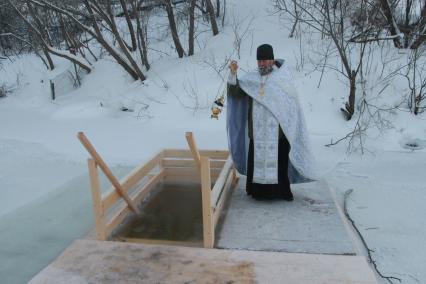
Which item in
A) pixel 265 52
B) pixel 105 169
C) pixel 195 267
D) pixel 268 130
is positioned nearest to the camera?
pixel 195 267

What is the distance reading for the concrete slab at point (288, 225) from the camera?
3.10 m

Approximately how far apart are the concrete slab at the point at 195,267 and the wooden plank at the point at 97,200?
196 mm

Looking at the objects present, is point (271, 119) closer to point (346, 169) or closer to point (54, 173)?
point (346, 169)

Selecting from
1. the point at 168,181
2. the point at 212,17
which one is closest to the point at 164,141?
the point at 168,181

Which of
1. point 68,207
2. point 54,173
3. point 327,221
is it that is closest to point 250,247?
point 327,221

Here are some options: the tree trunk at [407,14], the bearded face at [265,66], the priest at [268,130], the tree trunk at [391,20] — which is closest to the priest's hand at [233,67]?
the priest at [268,130]

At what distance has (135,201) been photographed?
4.23m

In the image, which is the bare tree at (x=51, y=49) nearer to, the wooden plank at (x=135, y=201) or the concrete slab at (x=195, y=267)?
the wooden plank at (x=135, y=201)

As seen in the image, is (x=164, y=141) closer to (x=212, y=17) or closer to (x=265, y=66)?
(x=265, y=66)

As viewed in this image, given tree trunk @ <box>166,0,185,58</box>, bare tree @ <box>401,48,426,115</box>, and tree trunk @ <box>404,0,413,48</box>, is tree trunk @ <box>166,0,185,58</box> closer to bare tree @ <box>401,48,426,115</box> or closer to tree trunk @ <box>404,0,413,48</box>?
tree trunk @ <box>404,0,413,48</box>

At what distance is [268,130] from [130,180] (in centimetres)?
126

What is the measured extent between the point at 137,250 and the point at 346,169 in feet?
10.1

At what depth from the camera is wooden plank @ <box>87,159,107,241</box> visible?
3102 mm

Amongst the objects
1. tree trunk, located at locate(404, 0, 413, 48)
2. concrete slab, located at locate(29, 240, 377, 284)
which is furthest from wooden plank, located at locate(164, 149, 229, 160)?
tree trunk, located at locate(404, 0, 413, 48)
